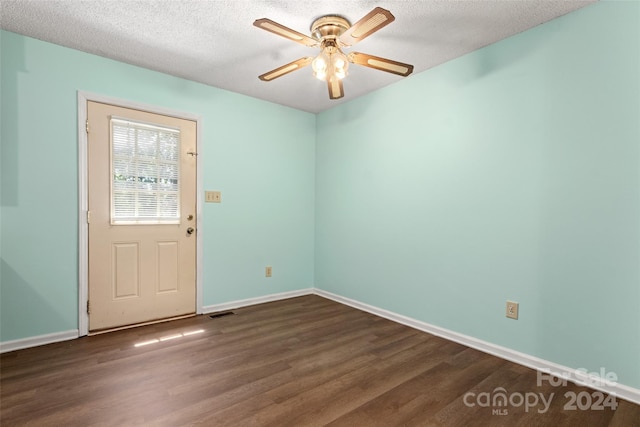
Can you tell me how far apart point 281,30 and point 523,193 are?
1989 millimetres

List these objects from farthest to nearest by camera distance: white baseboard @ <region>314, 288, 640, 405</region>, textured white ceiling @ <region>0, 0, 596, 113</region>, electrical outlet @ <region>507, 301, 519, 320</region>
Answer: electrical outlet @ <region>507, 301, 519, 320</region> → textured white ceiling @ <region>0, 0, 596, 113</region> → white baseboard @ <region>314, 288, 640, 405</region>

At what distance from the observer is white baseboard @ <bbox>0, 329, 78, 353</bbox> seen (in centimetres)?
229

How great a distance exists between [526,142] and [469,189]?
52cm

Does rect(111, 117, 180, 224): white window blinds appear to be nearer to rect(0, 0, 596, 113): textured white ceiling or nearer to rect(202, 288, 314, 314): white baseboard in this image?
rect(0, 0, 596, 113): textured white ceiling

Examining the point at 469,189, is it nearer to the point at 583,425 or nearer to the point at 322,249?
the point at 583,425

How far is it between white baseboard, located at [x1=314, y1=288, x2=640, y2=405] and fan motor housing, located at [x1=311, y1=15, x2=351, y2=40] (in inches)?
99.8

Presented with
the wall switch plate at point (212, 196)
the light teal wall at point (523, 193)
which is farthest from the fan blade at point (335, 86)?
the wall switch plate at point (212, 196)

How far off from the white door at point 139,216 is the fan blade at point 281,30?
1.69 meters

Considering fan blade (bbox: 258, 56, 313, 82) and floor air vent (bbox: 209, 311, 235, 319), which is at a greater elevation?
fan blade (bbox: 258, 56, 313, 82)

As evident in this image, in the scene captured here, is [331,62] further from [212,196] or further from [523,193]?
[212,196]

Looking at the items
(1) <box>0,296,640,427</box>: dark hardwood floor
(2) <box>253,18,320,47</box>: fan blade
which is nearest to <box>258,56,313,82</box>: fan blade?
(2) <box>253,18,320,47</box>: fan blade

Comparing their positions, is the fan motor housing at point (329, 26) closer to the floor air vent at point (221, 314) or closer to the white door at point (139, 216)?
the white door at point (139, 216)

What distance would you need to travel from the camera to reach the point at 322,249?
4.01 metres

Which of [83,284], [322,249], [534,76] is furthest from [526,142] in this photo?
[83,284]
